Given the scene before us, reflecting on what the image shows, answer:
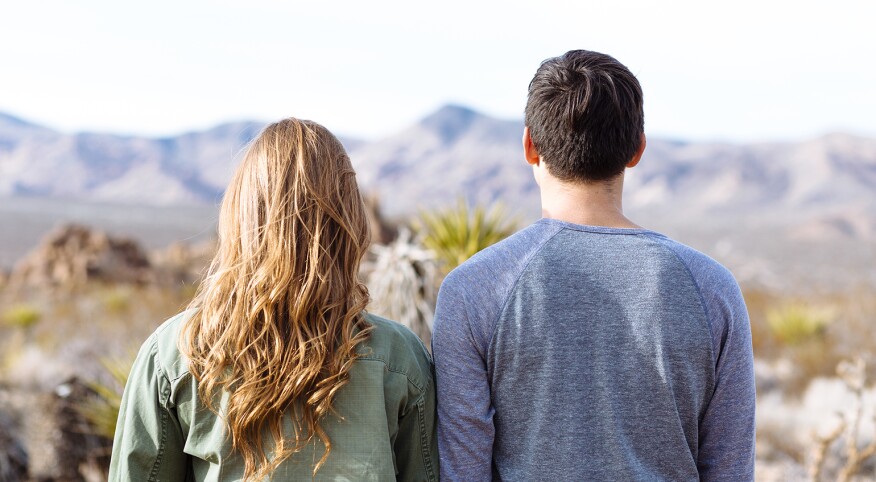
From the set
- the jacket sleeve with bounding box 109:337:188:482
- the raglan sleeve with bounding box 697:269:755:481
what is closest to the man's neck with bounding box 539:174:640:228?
the raglan sleeve with bounding box 697:269:755:481

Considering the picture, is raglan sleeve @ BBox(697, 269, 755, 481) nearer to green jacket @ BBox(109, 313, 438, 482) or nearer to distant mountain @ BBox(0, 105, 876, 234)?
Result: green jacket @ BBox(109, 313, 438, 482)

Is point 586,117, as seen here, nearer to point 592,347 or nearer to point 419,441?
point 592,347

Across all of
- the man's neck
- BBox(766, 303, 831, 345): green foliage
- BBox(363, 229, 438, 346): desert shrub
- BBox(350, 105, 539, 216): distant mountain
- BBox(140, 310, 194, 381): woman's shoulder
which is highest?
the man's neck

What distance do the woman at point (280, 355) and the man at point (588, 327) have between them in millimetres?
225

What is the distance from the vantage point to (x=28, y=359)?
7.36m

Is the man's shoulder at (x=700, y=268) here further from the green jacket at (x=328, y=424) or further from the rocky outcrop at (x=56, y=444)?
the rocky outcrop at (x=56, y=444)

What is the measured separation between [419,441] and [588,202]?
774 millimetres

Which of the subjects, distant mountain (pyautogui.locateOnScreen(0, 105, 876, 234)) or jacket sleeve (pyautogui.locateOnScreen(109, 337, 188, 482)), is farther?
distant mountain (pyautogui.locateOnScreen(0, 105, 876, 234))

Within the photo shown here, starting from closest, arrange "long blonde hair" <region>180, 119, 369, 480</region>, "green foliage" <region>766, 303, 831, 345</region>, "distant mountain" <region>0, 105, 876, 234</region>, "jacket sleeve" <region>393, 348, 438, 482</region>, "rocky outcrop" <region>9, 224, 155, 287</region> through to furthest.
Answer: "long blonde hair" <region>180, 119, 369, 480</region>
"jacket sleeve" <region>393, 348, 438, 482</region>
"green foliage" <region>766, 303, 831, 345</region>
"rocky outcrop" <region>9, 224, 155, 287</region>
"distant mountain" <region>0, 105, 876, 234</region>

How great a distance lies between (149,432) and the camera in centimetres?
192

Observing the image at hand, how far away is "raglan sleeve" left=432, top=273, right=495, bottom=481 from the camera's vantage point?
6.15 ft

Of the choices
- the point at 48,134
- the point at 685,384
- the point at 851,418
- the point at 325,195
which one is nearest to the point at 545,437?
the point at 685,384

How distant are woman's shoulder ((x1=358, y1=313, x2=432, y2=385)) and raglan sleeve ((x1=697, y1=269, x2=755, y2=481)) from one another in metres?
0.74

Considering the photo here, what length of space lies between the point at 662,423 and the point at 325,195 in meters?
1.00
